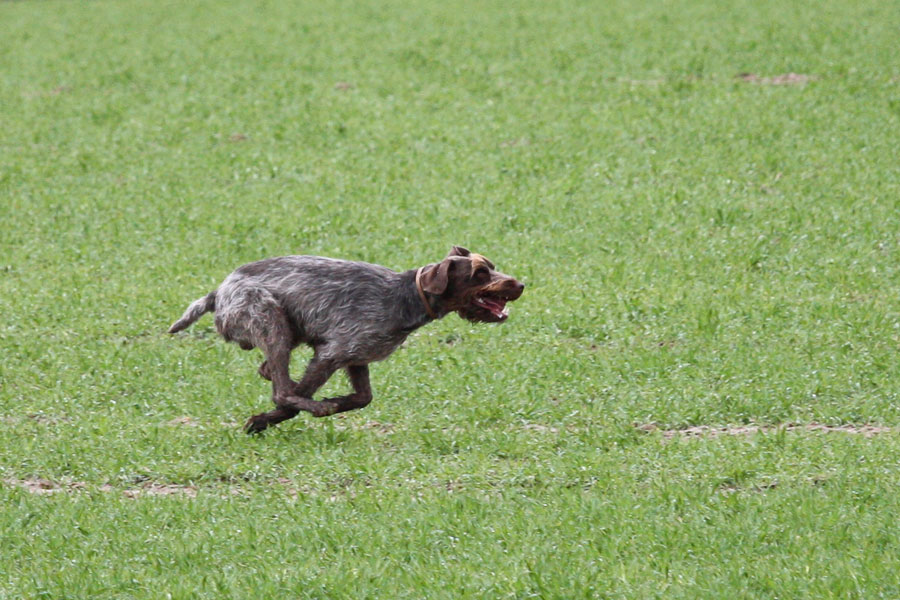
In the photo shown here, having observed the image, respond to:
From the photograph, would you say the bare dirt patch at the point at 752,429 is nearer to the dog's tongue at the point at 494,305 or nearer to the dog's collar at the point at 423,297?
the dog's tongue at the point at 494,305

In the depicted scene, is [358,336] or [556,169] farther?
[556,169]

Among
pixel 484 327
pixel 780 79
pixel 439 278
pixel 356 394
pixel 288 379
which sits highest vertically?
pixel 780 79

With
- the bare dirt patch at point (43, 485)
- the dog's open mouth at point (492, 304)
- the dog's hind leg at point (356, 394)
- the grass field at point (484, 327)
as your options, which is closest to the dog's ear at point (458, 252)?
the dog's open mouth at point (492, 304)

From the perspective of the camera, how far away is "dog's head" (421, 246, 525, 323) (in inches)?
340

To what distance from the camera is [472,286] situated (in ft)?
28.6

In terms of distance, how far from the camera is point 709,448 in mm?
8898

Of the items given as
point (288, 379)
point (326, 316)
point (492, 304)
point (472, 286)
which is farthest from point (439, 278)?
point (288, 379)

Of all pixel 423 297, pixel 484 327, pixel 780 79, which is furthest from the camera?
pixel 780 79

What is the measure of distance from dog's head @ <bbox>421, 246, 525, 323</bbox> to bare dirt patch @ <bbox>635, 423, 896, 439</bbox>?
1.69 m

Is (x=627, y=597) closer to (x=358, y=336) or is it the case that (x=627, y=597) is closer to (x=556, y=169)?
(x=358, y=336)

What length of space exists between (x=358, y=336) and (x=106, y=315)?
4.68 metres

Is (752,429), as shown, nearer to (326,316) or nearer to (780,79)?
(326,316)

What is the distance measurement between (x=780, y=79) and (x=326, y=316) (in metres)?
13.5

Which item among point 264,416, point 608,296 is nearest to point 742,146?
point 608,296
